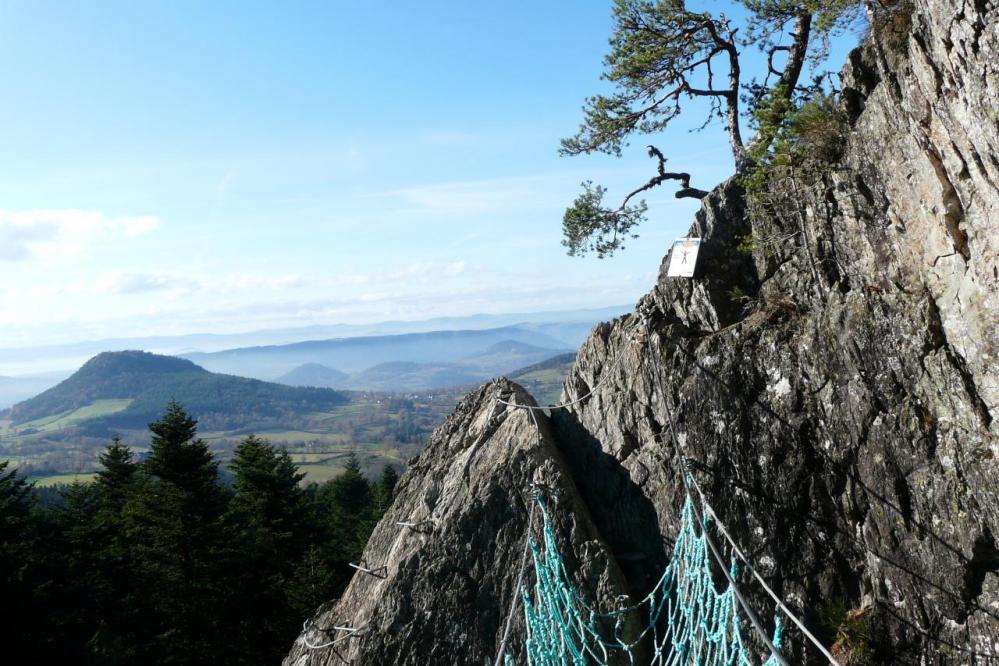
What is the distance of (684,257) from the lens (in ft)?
33.0

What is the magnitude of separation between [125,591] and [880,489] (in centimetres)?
2625

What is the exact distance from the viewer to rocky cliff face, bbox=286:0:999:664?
729 centimetres

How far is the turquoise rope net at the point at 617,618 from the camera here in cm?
870

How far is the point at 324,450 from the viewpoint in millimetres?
152750

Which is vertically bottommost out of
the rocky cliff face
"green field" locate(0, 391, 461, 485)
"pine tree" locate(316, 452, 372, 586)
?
"green field" locate(0, 391, 461, 485)

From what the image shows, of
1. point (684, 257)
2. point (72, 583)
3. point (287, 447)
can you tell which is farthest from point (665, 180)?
point (287, 447)

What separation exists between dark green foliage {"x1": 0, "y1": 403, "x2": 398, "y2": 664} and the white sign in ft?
54.8

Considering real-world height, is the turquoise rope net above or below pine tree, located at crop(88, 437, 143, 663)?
above

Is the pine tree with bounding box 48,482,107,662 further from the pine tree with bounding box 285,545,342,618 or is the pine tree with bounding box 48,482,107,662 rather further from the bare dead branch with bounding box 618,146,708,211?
the bare dead branch with bounding box 618,146,708,211

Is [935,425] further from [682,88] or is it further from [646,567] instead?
[682,88]

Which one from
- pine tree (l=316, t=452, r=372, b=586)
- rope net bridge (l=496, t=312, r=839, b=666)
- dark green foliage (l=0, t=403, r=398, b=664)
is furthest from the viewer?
pine tree (l=316, t=452, r=372, b=586)

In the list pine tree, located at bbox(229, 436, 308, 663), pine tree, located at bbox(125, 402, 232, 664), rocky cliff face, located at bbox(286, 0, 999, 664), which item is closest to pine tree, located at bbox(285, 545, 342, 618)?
pine tree, located at bbox(229, 436, 308, 663)

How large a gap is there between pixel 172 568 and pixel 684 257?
61.1ft

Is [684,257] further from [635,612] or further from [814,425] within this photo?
[635,612]
